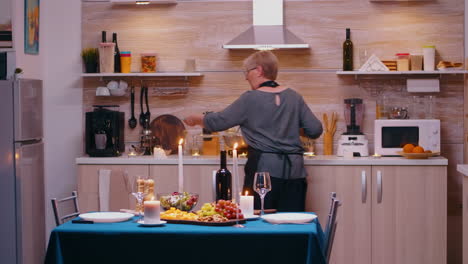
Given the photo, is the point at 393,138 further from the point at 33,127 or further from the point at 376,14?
the point at 33,127

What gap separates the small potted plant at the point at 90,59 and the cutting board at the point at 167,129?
640 mm

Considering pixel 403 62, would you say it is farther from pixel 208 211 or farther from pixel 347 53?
pixel 208 211

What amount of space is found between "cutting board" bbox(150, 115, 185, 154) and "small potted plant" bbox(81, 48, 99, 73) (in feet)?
2.10

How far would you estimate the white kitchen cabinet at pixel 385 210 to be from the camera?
16.6ft

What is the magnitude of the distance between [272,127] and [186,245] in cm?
163

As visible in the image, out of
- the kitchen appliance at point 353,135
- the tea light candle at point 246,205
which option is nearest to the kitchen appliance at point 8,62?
the kitchen appliance at point 353,135

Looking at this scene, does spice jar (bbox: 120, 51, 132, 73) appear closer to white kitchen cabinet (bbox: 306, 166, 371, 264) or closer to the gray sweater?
the gray sweater

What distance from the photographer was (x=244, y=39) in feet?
17.5

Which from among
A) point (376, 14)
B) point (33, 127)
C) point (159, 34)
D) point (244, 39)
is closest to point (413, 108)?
point (376, 14)

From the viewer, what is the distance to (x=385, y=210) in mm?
5094

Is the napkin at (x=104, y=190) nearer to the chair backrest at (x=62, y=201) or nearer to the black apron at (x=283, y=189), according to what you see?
the chair backrest at (x=62, y=201)

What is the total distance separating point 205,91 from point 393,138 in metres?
1.51

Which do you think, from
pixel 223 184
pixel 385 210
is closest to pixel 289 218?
pixel 223 184

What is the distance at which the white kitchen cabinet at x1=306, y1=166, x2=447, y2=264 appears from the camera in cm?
506
